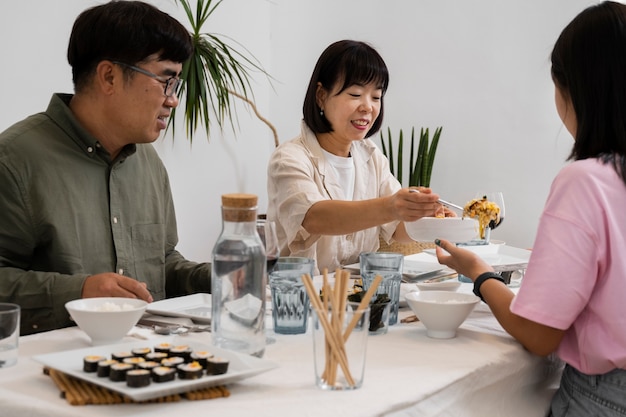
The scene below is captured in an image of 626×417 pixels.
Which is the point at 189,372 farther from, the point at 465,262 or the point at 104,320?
the point at 465,262

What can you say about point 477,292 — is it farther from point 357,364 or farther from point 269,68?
point 269,68

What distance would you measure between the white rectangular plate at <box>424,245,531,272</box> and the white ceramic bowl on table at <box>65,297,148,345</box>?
1020mm

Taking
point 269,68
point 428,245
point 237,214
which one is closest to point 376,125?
point 428,245

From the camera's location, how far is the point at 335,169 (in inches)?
108

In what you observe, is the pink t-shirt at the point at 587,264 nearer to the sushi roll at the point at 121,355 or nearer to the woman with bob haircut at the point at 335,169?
the sushi roll at the point at 121,355

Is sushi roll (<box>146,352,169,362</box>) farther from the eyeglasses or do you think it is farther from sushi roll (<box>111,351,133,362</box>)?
the eyeglasses

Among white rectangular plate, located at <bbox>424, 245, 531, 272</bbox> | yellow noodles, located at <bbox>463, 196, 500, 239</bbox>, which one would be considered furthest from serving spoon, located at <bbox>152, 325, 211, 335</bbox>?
yellow noodles, located at <bbox>463, 196, 500, 239</bbox>

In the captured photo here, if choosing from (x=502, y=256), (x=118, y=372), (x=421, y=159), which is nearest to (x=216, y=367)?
(x=118, y=372)

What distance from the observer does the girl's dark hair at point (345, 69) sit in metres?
2.64

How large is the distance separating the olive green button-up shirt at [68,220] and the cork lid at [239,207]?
1.80 feet

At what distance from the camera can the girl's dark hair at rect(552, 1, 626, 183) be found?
4.57 feet

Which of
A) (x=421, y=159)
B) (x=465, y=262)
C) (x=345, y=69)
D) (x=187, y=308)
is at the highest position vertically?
(x=345, y=69)

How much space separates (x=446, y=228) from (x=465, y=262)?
29 centimetres

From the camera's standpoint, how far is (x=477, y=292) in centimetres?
159
